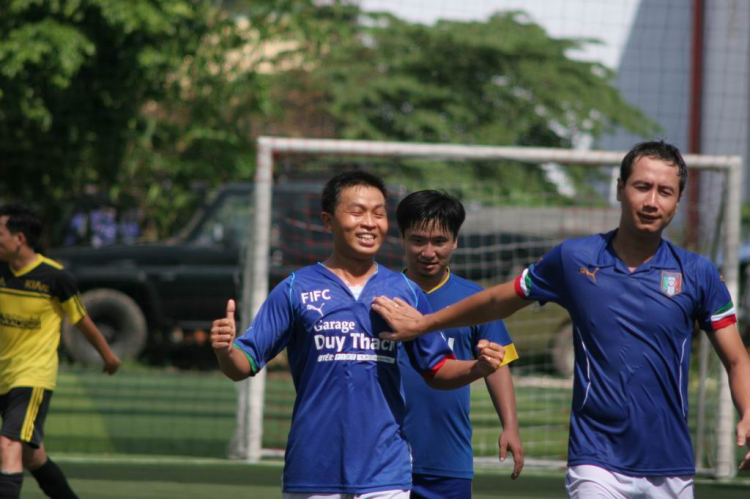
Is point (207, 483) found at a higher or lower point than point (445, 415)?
lower

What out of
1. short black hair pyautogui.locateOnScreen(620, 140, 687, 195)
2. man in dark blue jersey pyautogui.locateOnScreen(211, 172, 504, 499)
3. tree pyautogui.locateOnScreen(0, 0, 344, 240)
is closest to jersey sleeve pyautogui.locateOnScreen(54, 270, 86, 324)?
man in dark blue jersey pyautogui.locateOnScreen(211, 172, 504, 499)

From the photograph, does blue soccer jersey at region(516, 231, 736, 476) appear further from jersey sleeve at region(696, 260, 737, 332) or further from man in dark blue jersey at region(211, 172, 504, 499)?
man in dark blue jersey at region(211, 172, 504, 499)

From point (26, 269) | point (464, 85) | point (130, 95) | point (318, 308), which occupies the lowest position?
point (318, 308)

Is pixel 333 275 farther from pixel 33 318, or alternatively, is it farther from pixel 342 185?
pixel 33 318

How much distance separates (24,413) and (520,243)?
6.62m

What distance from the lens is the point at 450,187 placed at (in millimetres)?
16562

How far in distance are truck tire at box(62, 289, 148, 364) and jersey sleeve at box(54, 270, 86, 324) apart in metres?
7.71

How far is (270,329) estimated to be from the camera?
3635 mm

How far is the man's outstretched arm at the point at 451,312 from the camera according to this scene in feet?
11.6

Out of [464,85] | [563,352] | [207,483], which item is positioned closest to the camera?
[207,483]

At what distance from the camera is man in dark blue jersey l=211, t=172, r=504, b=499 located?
3480 mm

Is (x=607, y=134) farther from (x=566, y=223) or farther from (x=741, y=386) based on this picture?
(x=741, y=386)

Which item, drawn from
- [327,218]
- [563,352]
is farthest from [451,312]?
[563,352]

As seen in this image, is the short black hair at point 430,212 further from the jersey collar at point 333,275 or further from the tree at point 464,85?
the tree at point 464,85
